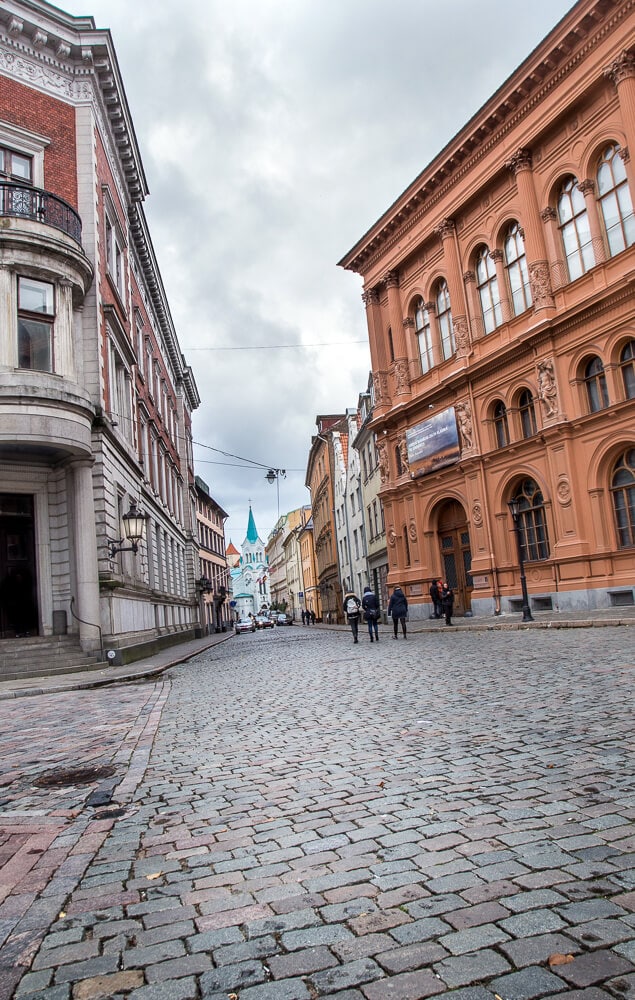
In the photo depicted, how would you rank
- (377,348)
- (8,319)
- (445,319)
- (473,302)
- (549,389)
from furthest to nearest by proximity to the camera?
(377,348) < (445,319) < (473,302) < (549,389) < (8,319)

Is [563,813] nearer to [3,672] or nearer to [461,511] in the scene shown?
[3,672]

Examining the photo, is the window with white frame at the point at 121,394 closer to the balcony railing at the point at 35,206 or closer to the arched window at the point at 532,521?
the balcony railing at the point at 35,206

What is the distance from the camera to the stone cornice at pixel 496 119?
72.8 ft

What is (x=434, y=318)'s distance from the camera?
1246 inches

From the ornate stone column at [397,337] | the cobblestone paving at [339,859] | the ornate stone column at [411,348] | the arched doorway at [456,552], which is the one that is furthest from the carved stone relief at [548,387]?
the cobblestone paving at [339,859]

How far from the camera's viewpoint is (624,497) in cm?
2206

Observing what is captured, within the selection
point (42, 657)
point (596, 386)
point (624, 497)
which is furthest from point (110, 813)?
point (596, 386)

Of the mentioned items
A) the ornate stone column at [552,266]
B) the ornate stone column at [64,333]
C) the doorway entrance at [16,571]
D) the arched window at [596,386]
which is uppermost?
the ornate stone column at [552,266]

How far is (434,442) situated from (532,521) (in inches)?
254

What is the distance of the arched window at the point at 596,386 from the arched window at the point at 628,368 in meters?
0.76

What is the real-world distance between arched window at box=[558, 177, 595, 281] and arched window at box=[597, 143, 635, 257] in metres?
0.75

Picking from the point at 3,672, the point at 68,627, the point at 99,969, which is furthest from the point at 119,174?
the point at 99,969

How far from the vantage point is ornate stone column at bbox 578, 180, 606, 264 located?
22.6m

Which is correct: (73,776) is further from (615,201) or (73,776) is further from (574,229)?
(574,229)
